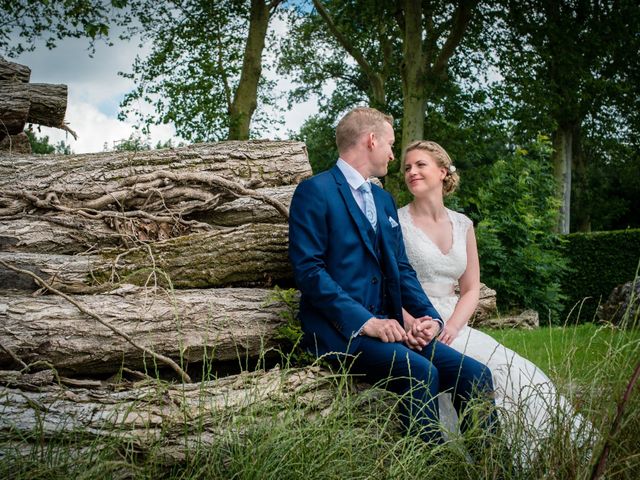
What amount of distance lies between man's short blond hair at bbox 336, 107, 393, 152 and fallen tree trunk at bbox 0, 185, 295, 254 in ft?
4.45

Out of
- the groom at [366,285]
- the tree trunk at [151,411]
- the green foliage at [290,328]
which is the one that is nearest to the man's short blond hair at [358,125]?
the groom at [366,285]

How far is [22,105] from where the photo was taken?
23.0 feet

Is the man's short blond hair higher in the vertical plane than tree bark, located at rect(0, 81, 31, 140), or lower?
lower

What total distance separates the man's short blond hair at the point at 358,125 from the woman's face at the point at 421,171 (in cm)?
55

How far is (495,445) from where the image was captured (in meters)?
3.21

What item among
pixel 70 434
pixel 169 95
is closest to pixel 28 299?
pixel 70 434

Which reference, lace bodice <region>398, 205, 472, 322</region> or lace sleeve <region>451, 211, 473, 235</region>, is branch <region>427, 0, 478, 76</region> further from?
lace bodice <region>398, 205, 472, 322</region>

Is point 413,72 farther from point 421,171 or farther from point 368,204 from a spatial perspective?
point 368,204

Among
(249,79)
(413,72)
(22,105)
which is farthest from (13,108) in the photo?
(413,72)

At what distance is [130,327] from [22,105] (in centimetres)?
362

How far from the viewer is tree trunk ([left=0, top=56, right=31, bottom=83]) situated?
766cm

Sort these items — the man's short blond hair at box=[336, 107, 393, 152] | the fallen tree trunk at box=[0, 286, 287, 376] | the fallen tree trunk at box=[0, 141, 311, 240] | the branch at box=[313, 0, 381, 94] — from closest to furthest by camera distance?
the fallen tree trunk at box=[0, 286, 287, 376] → the man's short blond hair at box=[336, 107, 393, 152] → the fallen tree trunk at box=[0, 141, 311, 240] → the branch at box=[313, 0, 381, 94]

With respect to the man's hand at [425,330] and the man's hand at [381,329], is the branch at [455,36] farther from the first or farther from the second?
the man's hand at [381,329]

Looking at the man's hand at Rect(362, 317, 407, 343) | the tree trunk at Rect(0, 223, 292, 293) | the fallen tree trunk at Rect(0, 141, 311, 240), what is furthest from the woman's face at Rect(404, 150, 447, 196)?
the man's hand at Rect(362, 317, 407, 343)
